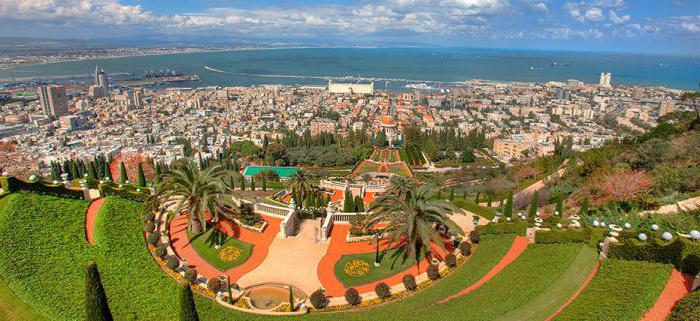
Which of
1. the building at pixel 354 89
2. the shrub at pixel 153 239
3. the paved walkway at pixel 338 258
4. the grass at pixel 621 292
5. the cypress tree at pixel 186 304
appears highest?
the cypress tree at pixel 186 304


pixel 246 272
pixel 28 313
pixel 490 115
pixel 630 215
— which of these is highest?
pixel 630 215

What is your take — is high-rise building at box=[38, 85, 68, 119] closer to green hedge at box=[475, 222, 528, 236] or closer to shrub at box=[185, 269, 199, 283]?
shrub at box=[185, 269, 199, 283]

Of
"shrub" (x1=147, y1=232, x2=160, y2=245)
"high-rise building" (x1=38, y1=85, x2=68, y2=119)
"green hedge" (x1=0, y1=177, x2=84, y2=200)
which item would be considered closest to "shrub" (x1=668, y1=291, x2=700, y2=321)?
"shrub" (x1=147, y1=232, x2=160, y2=245)

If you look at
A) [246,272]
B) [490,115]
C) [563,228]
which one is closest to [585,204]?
[563,228]

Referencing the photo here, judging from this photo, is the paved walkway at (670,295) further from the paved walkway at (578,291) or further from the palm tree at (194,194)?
the palm tree at (194,194)

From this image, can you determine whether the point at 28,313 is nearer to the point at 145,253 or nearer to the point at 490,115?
the point at 145,253

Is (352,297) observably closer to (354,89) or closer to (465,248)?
(465,248)

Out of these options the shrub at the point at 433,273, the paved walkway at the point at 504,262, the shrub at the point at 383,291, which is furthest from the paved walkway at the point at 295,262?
the paved walkway at the point at 504,262
